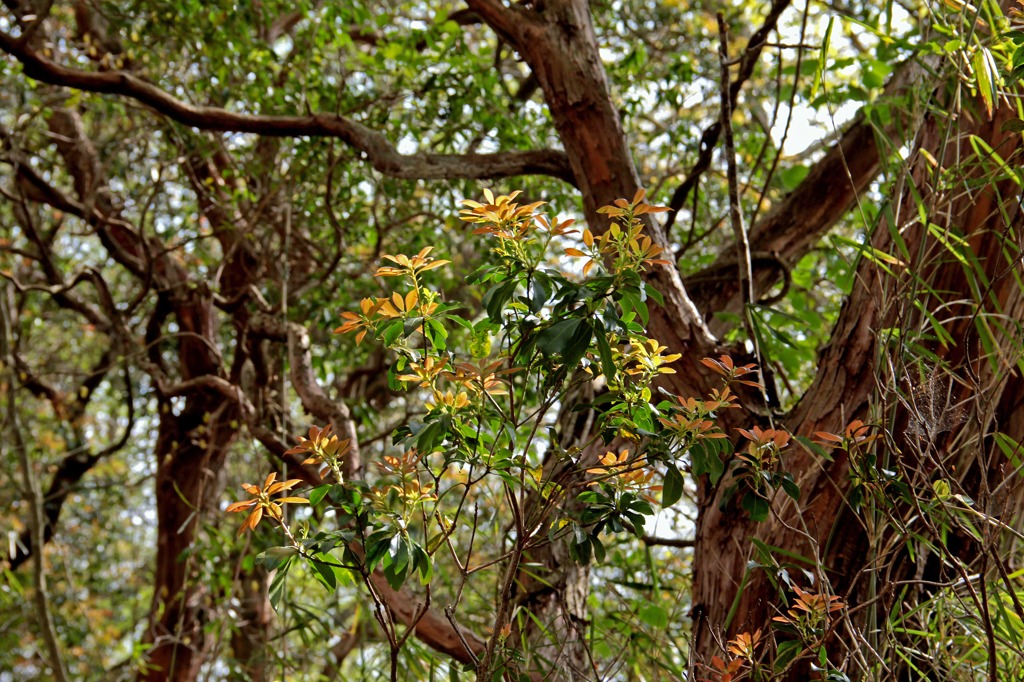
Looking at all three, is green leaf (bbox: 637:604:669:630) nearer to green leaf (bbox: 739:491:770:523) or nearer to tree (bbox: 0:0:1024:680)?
tree (bbox: 0:0:1024:680)

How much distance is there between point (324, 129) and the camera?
2434 mm

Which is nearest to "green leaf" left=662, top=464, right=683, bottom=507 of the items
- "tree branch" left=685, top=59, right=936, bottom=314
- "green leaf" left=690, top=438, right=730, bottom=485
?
"green leaf" left=690, top=438, right=730, bottom=485

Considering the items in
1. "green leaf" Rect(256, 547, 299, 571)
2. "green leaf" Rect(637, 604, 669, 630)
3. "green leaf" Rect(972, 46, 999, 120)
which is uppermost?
"green leaf" Rect(972, 46, 999, 120)

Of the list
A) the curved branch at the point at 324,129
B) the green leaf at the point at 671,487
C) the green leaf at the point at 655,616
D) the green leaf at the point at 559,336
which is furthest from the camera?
the curved branch at the point at 324,129

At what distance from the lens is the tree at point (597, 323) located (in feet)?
3.84

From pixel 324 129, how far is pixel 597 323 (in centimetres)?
164

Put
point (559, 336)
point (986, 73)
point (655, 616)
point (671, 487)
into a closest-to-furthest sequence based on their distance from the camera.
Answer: point (559, 336)
point (671, 487)
point (986, 73)
point (655, 616)

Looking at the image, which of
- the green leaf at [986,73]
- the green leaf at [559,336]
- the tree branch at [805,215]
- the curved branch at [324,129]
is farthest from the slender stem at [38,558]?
the green leaf at [986,73]

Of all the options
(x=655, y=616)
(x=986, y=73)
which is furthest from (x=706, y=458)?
(x=655, y=616)

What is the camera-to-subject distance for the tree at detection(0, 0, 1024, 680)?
1.17 metres

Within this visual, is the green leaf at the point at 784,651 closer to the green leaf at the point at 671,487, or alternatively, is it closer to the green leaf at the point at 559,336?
the green leaf at the point at 671,487

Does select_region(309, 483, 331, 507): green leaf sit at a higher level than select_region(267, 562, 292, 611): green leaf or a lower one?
higher

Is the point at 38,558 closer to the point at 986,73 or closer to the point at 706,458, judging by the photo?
the point at 706,458

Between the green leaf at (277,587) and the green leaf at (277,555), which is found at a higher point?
the green leaf at (277,555)
